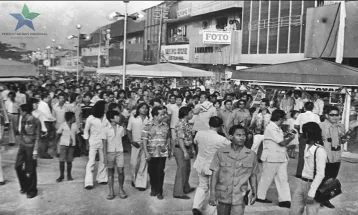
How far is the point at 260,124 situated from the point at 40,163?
5.27 metres

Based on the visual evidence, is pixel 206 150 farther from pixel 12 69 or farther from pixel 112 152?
pixel 12 69

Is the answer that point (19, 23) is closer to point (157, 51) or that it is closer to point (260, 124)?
point (260, 124)

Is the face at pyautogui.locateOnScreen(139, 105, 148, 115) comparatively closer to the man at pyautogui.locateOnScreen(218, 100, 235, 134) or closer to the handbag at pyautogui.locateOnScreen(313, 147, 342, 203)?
the man at pyautogui.locateOnScreen(218, 100, 235, 134)

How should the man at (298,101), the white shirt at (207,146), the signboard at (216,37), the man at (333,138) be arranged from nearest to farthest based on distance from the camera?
the white shirt at (207,146) → the man at (333,138) → the man at (298,101) → the signboard at (216,37)

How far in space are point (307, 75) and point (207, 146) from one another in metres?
4.72

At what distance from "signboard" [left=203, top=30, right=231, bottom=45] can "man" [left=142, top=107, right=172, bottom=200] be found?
75.7ft

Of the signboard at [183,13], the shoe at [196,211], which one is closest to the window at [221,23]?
the signboard at [183,13]

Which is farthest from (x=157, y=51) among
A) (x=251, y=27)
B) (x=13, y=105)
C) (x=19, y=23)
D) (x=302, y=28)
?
(x=13, y=105)

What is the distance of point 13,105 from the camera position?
1127cm

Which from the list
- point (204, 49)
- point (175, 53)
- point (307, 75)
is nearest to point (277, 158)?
point (307, 75)

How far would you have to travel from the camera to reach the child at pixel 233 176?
14.5 feet

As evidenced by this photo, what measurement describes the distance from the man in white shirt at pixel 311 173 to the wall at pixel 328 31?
14.8m

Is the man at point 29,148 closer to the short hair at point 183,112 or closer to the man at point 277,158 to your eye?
the short hair at point 183,112

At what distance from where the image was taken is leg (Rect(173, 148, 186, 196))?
22.2 ft
